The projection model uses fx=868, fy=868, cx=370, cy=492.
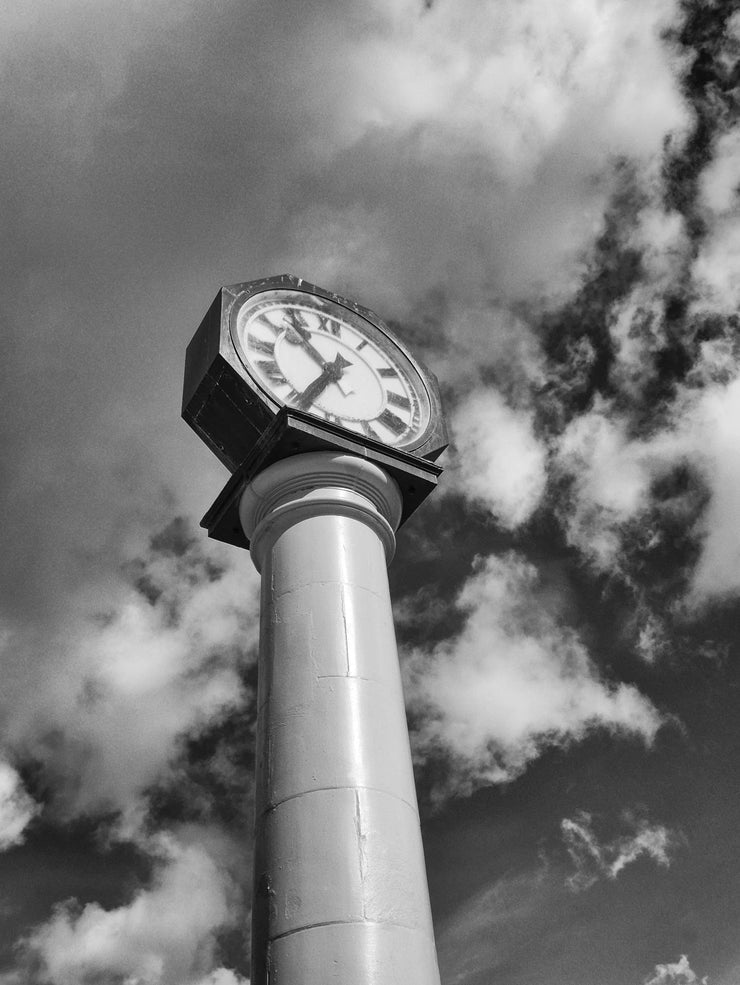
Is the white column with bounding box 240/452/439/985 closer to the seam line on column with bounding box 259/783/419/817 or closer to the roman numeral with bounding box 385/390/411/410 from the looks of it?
the seam line on column with bounding box 259/783/419/817

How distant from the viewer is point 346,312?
1029 centimetres

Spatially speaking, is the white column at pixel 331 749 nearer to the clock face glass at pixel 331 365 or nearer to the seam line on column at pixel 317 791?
the seam line on column at pixel 317 791

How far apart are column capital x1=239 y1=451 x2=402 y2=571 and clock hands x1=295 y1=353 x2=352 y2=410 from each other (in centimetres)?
97

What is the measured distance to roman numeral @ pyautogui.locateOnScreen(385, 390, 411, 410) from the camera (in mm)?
9383

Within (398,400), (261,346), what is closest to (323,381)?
(261,346)

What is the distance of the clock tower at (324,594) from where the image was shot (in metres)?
4.97

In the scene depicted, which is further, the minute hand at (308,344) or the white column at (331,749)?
the minute hand at (308,344)

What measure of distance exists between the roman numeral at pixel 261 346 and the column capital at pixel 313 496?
1.73m

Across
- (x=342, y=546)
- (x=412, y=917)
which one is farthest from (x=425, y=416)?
(x=412, y=917)

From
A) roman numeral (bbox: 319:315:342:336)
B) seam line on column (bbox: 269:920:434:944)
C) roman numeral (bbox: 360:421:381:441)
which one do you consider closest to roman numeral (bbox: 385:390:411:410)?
roman numeral (bbox: 360:421:381:441)

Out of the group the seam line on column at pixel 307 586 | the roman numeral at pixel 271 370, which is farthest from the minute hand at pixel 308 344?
the seam line on column at pixel 307 586

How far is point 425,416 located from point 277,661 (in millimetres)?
3973

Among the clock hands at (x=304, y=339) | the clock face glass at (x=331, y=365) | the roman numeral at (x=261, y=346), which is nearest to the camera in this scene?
the clock face glass at (x=331, y=365)

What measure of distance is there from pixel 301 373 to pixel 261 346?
1.68 feet
